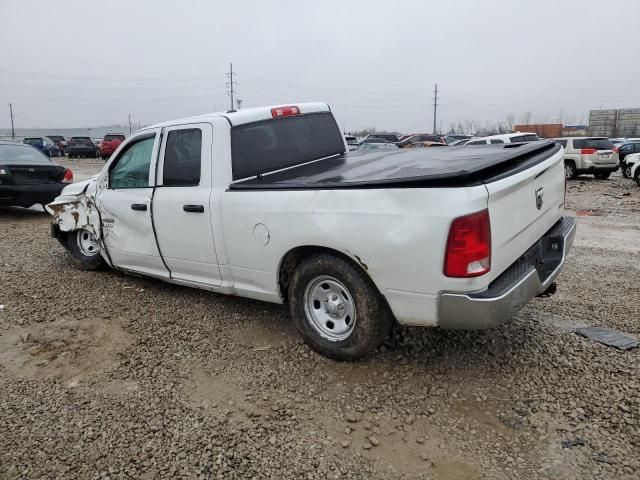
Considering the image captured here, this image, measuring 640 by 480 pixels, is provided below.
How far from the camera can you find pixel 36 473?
8.76ft

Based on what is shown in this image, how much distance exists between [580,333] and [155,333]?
3555 millimetres

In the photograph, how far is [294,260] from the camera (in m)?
3.85

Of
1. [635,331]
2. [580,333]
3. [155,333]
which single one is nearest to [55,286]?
[155,333]

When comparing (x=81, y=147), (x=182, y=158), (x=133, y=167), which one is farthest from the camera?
(x=81, y=147)

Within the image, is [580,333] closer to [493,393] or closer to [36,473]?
[493,393]

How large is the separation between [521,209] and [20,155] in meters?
9.64

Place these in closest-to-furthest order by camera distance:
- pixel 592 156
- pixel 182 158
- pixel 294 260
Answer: pixel 294 260, pixel 182 158, pixel 592 156

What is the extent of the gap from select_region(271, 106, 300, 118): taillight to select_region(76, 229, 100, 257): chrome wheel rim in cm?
289

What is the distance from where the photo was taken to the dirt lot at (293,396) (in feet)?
8.86

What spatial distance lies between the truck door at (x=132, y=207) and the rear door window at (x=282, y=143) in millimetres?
1012

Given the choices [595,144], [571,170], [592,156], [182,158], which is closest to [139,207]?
[182,158]

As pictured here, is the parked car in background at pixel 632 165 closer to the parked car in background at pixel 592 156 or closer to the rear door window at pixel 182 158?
the parked car in background at pixel 592 156

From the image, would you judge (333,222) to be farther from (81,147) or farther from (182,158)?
(81,147)

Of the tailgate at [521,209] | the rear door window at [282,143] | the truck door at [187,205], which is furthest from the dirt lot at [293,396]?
the rear door window at [282,143]
